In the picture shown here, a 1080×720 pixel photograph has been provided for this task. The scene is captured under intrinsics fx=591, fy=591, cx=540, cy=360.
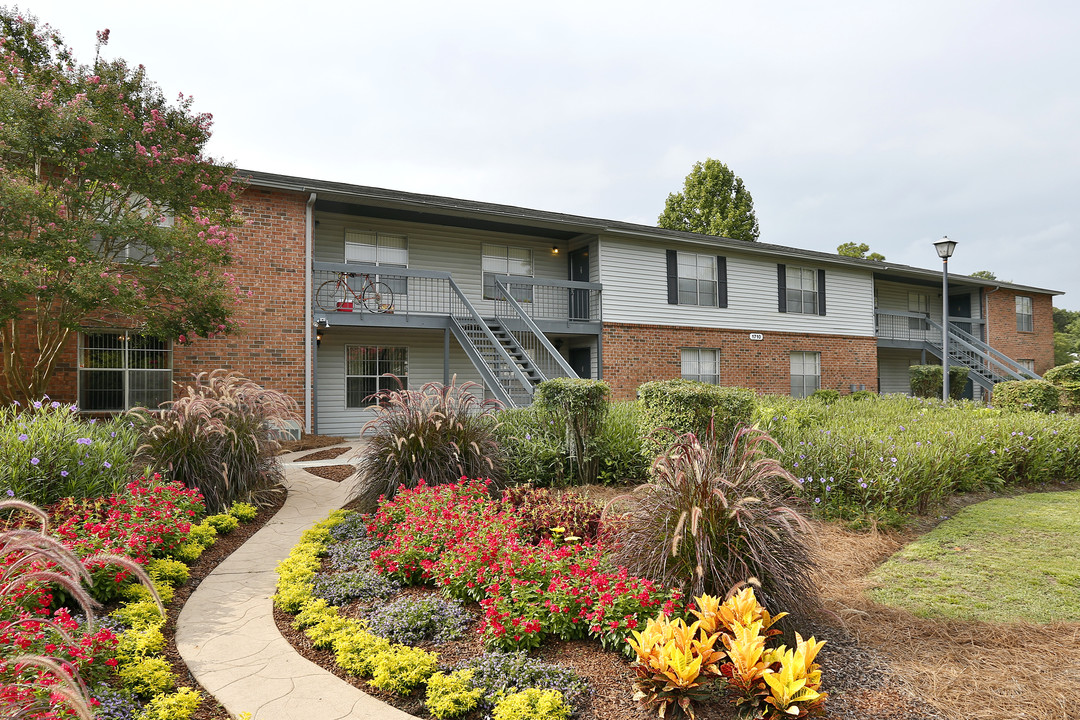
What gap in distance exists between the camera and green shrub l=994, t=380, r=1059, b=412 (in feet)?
45.3

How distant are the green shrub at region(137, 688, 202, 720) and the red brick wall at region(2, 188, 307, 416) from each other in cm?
1010

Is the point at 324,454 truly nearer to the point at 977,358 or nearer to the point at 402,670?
the point at 402,670

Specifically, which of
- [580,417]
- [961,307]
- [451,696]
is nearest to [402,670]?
[451,696]

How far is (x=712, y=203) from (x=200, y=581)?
3340cm

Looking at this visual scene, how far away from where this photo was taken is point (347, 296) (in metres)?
13.4

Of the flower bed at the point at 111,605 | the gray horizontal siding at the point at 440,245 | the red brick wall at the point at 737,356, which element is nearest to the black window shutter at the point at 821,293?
the red brick wall at the point at 737,356

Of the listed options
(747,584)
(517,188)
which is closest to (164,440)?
(747,584)

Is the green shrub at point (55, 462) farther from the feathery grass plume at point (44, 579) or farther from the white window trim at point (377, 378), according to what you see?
the white window trim at point (377, 378)

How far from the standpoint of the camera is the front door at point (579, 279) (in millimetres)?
16359

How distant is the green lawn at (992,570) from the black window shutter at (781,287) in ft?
44.2

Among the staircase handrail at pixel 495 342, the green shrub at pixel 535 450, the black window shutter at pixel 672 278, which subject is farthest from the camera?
the black window shutter at pixel 672 278

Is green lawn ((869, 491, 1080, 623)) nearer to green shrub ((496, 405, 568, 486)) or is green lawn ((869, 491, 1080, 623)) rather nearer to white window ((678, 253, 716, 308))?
green shrub ((496, 405, 568, 486))

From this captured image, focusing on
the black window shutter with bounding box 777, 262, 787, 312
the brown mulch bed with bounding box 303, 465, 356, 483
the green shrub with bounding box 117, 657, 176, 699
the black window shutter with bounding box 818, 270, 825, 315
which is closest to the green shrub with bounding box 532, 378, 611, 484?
the brown mulch bed with bounding box 303, 465, 356, 483

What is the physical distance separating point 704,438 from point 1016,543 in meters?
2.95
